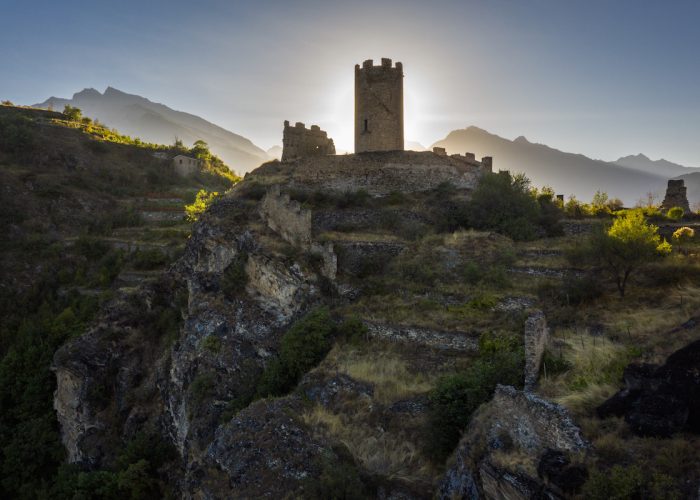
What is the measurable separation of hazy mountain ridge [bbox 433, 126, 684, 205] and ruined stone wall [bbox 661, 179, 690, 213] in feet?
260

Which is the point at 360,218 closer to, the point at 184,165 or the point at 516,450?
the point at 516,450

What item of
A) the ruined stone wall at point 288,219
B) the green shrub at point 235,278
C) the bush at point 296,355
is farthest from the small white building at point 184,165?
the bush at point 296,355

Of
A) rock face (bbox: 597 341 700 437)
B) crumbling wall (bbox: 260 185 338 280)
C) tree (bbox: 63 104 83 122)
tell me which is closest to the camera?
rock face (bbox: 597 341 700 437)

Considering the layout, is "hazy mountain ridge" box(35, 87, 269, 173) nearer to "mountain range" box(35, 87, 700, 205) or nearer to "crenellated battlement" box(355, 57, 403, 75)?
"mountain range" box(35, 87, 700, 205)

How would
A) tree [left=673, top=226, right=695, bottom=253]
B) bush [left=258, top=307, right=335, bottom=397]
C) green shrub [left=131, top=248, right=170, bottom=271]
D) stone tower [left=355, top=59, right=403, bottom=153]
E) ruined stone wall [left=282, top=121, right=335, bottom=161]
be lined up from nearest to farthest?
bush [left=258, top=307, right=335, bottom=397], tree [left=673, top=226, right=695, bottom=253], stone tower [left=355, top=59, right=403, bottom=153], green shrub [left=131, top=248, right=170, bottom=271], ruined stone wall [left=282, top=121, right=335, bottom=161]

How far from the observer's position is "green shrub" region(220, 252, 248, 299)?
1905 cm

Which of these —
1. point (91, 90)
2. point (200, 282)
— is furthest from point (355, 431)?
point (91, 90)

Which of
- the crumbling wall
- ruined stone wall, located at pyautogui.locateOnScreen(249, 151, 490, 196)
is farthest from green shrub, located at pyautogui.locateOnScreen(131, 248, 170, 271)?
the crumbling wall

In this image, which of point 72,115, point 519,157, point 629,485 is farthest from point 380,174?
point 519,157

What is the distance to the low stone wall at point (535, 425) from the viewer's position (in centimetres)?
728

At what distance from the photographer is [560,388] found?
9812mm

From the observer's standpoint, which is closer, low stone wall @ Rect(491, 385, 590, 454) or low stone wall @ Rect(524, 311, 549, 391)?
low stone wall @ Rect(491, 385, 590, 454)

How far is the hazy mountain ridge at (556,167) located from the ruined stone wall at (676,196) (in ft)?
260

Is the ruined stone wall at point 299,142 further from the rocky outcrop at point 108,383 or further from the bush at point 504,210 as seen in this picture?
the rocky outcrop at point 108,383
